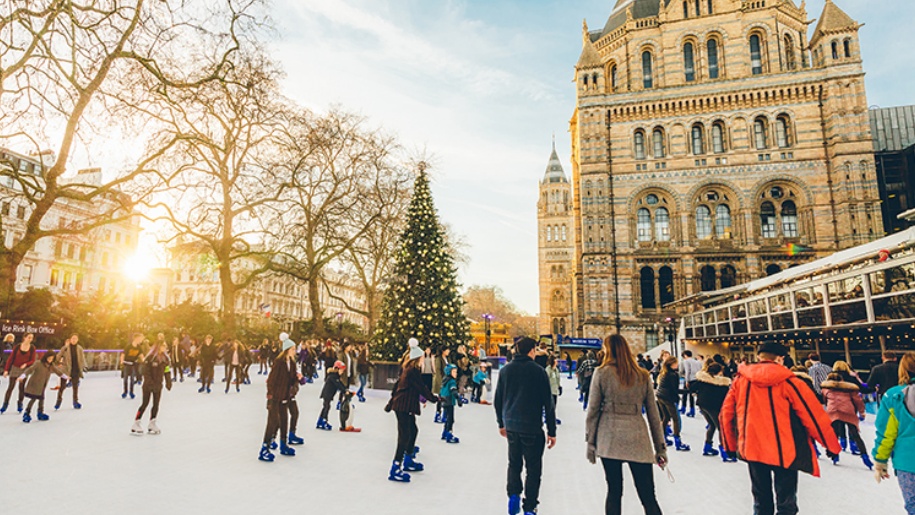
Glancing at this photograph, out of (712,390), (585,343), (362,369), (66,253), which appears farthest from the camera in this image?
(66,253)

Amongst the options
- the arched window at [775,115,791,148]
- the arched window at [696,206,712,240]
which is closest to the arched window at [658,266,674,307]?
the arched window at [696,206,712,240]

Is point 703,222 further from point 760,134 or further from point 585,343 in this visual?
point 585,343

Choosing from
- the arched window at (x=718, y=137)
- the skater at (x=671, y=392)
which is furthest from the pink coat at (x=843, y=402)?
the arched window at (x=718, y=137)

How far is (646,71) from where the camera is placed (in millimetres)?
39250

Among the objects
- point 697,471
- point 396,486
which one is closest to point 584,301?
point 697,471

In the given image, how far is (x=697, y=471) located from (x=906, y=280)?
11566 millimetres

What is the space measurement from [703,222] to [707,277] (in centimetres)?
413

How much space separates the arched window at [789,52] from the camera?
37.4m

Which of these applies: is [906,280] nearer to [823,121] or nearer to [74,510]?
[74,510]

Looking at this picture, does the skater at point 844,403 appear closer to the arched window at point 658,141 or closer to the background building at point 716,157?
the background building at point 716,157

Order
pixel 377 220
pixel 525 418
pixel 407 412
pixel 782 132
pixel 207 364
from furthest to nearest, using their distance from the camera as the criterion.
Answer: pixel 782 132 → pixel 377 220 → pixel 207 364 → pixel 407 412 → pixel 525 418

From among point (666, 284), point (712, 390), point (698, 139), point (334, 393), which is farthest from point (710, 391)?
point (698, 139)

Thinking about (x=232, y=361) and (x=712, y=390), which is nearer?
Result: (x=712, y=390)

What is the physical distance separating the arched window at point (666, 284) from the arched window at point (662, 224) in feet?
7.73
